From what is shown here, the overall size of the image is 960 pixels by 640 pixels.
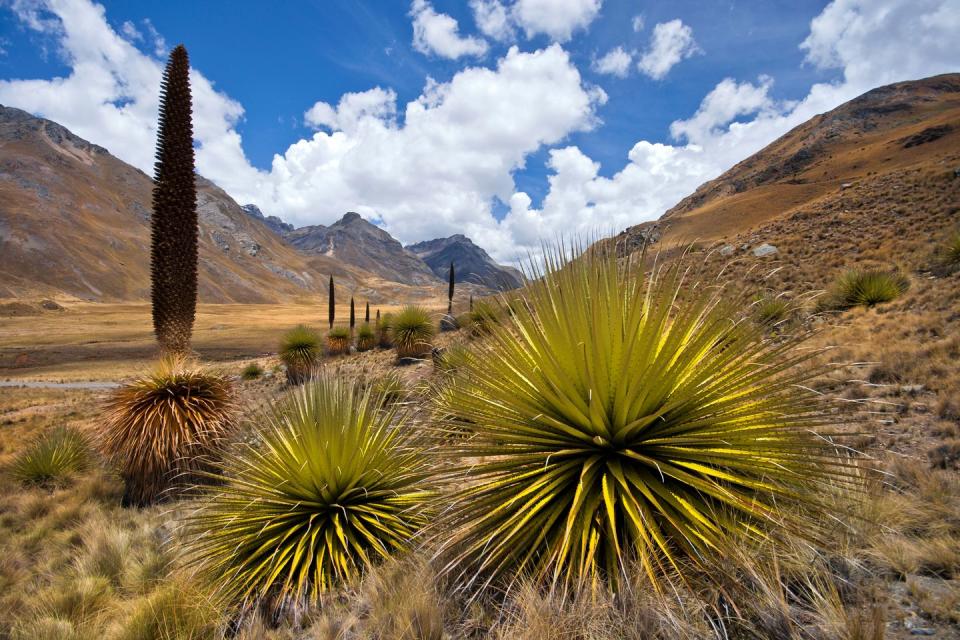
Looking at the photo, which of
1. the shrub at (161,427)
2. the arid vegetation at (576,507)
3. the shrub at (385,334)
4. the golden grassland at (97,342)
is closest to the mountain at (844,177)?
the arid vegetation at (576,507)

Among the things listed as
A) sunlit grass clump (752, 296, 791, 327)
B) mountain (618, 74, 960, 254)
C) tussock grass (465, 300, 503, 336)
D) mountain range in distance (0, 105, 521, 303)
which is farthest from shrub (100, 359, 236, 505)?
mountain range in distance (0, 105, 521, 303)

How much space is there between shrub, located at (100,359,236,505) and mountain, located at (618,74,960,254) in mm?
6578

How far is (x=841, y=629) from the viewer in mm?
2049

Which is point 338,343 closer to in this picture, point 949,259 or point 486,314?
point 486,314

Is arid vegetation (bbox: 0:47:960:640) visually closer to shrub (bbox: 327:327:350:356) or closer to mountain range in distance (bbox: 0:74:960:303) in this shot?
mountain range in distance (bbox: 0:74:960:303)

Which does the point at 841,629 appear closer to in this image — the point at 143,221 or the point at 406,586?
the point at 406,586

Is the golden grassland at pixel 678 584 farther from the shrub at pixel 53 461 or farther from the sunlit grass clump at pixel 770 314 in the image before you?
the shrub at pixel 53 461

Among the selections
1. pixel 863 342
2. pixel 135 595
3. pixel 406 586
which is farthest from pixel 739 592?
pixel 863 342

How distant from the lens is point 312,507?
3930 millimetres

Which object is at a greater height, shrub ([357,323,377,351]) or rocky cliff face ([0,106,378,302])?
rocky cliff face ([0,106,378,302])

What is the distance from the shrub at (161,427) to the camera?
6.47 meters

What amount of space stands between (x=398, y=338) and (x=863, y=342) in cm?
1632

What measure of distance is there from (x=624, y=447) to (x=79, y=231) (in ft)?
597

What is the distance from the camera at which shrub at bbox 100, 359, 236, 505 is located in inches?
255
